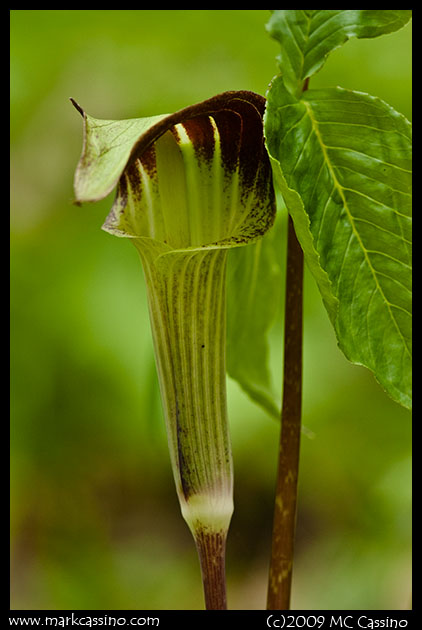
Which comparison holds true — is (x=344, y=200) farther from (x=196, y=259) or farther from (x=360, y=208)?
(x=196, y=259)

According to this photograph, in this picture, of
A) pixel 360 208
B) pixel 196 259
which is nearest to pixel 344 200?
pixel 360 208

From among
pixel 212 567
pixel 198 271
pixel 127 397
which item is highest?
pixel 127 397

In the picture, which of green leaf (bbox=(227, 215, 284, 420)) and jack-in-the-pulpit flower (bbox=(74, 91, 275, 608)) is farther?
green leaf (bbox=(227, 215, 284, 420))

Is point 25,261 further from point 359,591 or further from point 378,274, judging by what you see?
point 378,274

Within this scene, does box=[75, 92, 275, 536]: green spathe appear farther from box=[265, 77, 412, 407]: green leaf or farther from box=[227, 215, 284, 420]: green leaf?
box=[227, 215, 284, 420]: green leaf

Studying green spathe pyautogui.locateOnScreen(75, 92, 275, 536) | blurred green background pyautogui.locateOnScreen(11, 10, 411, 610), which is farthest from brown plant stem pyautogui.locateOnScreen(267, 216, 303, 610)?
blurred green background pyautogui.locateOnScreen(11, 10, 411, 610)
